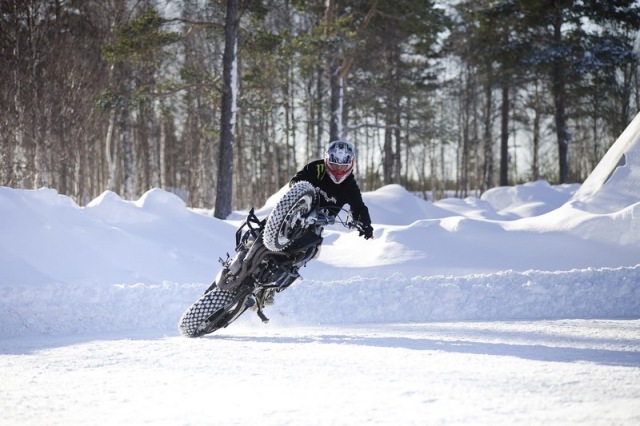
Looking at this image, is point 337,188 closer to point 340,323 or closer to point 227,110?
point 340,323

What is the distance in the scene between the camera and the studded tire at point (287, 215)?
567 cm

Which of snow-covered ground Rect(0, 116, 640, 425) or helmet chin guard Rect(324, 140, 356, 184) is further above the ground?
helmet chin guard Rect(324, 140, 356, 184)

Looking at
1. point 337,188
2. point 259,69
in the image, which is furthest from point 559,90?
point 337,188

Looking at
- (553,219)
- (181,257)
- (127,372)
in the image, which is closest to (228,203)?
(181,257)

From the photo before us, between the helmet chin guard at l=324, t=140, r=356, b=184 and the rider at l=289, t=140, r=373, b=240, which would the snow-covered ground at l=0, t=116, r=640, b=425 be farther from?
the helmet chin guard at l=324, t=140, r=356, b=184

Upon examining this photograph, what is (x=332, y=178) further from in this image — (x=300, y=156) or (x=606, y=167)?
(x=300, y=156)

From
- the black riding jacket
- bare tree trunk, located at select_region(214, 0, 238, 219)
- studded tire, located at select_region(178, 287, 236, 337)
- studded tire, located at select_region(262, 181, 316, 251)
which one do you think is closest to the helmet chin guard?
the black riding jacket

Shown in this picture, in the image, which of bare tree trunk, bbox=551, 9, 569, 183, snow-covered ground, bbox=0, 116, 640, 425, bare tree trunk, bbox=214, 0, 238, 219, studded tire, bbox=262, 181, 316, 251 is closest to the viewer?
snow-covered ground, bbox=0, 116, 640, 425

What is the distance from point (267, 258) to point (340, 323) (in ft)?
7.15

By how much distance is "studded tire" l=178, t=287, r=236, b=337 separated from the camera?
6.35 metres

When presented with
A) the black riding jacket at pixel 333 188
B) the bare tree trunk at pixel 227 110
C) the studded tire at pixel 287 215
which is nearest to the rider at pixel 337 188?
the black riding jacket at pixel 333 188

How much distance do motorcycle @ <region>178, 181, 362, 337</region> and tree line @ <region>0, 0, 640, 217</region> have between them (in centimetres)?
1130

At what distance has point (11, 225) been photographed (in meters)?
10.5

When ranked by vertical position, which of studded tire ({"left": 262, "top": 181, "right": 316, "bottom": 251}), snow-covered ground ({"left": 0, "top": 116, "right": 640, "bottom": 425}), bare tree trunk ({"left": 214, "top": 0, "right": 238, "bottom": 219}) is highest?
bare tree trunk ({"left": 214, "top": 0, "right": 238, "bottom": 219})
